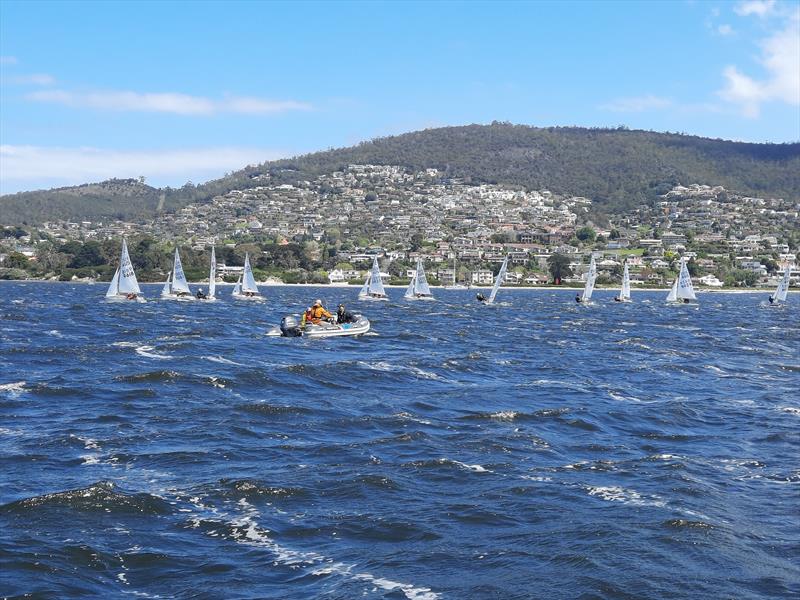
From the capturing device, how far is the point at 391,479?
16797mm

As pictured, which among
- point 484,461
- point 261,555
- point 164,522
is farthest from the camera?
point 484,461

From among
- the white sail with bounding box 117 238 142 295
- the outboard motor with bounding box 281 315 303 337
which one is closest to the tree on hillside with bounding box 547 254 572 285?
the white sail with bounding box 117 238 142 295

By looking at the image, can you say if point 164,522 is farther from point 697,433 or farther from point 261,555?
point 697,433

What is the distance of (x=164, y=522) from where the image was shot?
14141mm

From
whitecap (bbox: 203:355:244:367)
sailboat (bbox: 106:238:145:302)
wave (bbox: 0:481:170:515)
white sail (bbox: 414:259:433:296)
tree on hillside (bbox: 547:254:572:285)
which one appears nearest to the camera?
wave (bbox: 0:481:170:515)

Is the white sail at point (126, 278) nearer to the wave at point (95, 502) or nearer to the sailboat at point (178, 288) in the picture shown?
the sailboat at point (178, 288)

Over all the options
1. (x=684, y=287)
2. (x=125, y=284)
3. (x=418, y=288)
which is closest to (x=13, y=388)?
(x=125, y=284)

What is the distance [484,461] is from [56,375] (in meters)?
16.6

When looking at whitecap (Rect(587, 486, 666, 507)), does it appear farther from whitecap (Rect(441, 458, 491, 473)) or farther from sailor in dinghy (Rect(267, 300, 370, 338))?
sailor in dinghy (Rect(267, 300, 370, 338))

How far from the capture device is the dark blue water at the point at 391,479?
40.2 ft

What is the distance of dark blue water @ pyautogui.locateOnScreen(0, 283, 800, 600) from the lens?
12.2 metres

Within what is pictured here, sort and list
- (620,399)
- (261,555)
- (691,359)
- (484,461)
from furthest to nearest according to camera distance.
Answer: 1. (691,359)
2. (620,399)
3. (484,461)
4. (261,555)

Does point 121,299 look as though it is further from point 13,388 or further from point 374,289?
point 13,388

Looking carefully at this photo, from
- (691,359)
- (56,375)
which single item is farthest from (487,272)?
(56,375)
